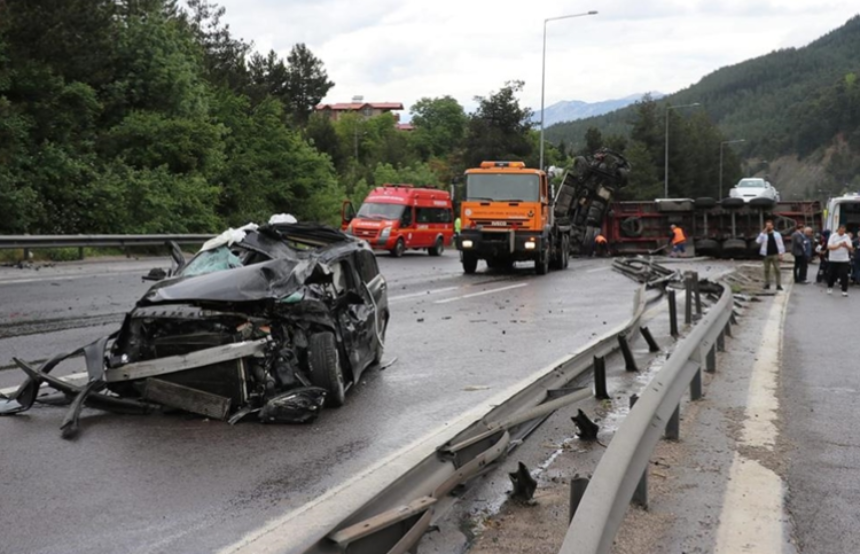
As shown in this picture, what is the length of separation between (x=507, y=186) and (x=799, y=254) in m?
7.86

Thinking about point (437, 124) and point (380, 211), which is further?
point (437, 124)

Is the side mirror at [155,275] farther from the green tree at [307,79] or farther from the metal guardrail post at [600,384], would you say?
the green tree at [307,79]

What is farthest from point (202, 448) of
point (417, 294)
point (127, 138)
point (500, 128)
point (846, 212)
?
point (500, 128)

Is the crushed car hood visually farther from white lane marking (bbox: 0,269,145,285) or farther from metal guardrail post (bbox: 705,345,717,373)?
white lane marking (bbox: 0,269,145,285)

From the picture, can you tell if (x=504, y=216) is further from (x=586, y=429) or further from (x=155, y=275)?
(x=586, y=429)

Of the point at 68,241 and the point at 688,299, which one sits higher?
the point at 68,241

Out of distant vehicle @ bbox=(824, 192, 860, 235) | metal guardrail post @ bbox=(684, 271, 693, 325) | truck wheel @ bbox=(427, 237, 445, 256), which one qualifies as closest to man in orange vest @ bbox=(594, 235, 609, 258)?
truck wheel @ bbox=(427, 237, 445, 256)

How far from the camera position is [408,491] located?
4.57 metres

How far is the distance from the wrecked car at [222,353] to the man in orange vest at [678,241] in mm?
29965

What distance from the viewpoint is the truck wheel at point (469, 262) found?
1030 inches

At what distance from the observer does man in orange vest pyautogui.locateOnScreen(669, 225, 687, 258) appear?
3594cm

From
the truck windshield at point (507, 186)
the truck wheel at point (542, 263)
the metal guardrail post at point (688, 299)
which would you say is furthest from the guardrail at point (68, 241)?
the metal guardrail post at point (688, 299)

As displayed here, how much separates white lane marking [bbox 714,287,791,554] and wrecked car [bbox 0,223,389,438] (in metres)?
2.92

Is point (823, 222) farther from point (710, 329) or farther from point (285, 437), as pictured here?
point (285, 437)
